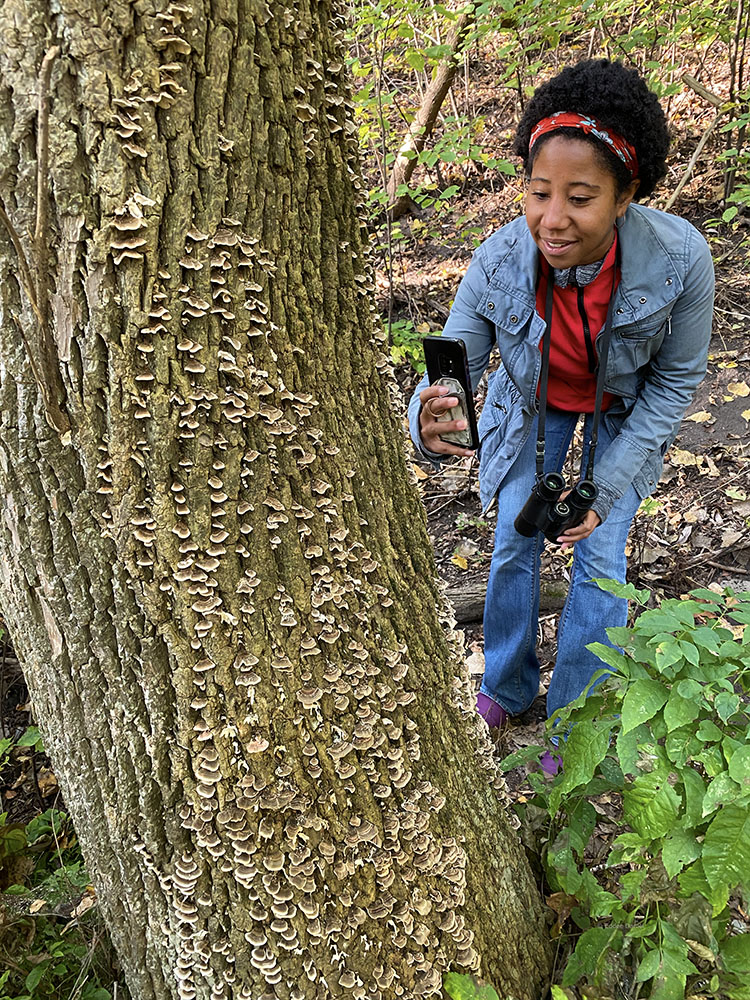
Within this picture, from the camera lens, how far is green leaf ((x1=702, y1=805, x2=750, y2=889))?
168 centimetres

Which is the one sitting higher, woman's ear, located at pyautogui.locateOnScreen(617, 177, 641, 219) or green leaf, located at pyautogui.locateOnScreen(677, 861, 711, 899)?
woman's ear, located at pyautogui.locateOnScreen(617, 177, 641, 219)

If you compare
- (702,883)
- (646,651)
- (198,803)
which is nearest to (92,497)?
(198,803)

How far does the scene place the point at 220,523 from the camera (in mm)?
1585

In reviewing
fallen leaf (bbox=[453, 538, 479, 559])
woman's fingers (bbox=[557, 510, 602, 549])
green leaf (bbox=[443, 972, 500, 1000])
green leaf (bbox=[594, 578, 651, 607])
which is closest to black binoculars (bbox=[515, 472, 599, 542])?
woman's fingers (bbox=[557, 510, 602, 549])

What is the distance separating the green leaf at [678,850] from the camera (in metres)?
1.73

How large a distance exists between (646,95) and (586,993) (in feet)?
9.98

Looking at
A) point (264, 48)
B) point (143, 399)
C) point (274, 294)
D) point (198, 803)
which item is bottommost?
point (198, 803)

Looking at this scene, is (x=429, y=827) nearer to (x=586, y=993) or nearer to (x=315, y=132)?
(x=586, y=993)

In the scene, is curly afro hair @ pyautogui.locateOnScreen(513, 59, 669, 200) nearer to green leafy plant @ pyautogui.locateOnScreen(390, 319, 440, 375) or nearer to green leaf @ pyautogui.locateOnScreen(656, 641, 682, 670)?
green leaf @ pyautogui.locateOnScreen(656, 641, 682, 670)

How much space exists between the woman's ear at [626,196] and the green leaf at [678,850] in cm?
215

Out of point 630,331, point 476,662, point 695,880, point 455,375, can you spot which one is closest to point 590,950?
point 695,880

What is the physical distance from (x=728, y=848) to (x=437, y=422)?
1.62 meters

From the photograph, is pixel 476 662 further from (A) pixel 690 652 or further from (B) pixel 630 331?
(A) pixel 690 652

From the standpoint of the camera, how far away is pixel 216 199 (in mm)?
1442
